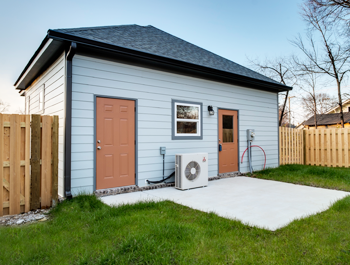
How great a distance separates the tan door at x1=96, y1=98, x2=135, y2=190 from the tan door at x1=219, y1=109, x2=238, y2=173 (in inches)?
115

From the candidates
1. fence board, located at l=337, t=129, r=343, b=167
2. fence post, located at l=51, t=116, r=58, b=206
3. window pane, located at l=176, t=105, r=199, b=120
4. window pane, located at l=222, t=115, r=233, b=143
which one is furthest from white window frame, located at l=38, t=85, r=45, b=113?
fence board, located at l=337, t=129, r=343, b=167

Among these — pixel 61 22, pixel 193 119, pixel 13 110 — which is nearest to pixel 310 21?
pixel 193 119

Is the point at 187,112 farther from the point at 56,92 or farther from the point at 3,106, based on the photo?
the point at 3,106

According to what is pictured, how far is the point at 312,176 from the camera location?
6750 millimetres

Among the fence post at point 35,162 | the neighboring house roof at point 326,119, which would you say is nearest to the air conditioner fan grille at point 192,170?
the fence post at point 35,162

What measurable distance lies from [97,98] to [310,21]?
11.6 meters

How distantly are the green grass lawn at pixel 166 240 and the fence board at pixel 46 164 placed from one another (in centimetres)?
52

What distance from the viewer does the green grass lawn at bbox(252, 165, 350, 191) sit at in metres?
5.73

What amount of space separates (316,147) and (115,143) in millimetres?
8443

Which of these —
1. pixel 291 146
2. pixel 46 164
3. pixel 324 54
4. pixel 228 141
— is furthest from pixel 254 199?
pixel 324 54

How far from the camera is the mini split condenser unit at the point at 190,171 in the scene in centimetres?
529

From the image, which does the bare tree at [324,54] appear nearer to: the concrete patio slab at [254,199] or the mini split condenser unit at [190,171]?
the concrete patio slab at [254,199]

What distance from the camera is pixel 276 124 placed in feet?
28.6

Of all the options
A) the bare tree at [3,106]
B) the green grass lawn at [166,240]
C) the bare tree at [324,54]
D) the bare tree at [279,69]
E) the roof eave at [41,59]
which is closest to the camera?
the green grass lawn at [166,240]
